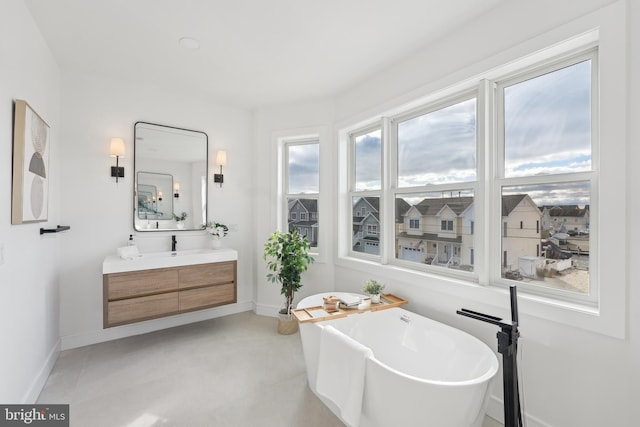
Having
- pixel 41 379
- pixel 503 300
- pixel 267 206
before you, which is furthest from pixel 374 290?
pixel 41 379

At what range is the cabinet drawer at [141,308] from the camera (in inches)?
101

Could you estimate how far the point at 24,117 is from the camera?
68.5 inches

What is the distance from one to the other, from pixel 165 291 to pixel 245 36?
2.38 m

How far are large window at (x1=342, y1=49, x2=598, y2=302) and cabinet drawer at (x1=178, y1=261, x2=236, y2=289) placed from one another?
1.65m

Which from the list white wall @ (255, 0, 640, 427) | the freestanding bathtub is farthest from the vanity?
white wall @ (255, 0, 640, 427)

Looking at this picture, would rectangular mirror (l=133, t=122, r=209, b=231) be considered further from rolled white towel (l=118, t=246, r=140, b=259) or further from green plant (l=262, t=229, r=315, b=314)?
green plant (l=262, t=229, r=315, b=314)

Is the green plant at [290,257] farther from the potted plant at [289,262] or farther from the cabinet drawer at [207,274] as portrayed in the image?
the cabinet drawer at [207,274]

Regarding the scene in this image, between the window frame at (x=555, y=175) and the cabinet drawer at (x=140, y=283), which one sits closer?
the window frame at (x=555, y=175)

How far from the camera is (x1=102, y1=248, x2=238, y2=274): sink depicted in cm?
261

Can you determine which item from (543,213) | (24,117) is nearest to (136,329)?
(24,117)

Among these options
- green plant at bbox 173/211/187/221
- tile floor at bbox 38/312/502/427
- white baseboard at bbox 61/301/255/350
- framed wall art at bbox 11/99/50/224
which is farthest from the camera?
green plant at bbox 173/211/187/221

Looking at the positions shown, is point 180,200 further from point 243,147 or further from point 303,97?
point 303,97

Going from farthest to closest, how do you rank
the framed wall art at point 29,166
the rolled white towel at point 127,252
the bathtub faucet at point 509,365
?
the rolled white towel at point 127,252
the framed wall art at point 29,166
the bathtub faucet at point 509,365

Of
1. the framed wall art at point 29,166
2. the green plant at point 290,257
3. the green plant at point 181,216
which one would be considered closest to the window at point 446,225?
the green plant at point 290,257
